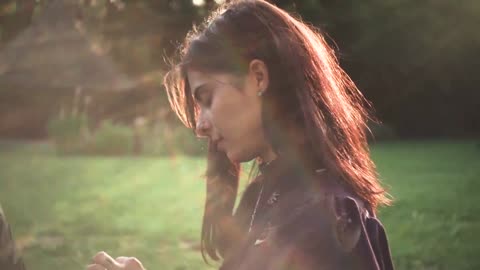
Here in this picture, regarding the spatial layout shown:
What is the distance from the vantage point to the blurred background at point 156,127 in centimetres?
551

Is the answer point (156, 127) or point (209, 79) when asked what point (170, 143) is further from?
point (209, 79)

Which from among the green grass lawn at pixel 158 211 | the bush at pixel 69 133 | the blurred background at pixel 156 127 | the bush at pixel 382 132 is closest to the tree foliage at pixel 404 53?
the blurred background at pixel 156 127

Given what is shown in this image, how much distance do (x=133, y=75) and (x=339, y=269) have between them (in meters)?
17.8

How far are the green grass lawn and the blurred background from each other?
0.02 metres

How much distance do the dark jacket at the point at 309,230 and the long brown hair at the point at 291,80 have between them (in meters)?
0.07

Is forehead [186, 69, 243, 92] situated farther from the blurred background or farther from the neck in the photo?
the blurred background

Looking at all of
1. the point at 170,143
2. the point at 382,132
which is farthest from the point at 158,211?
the point at 382,132

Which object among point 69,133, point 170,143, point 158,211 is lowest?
point 69,133

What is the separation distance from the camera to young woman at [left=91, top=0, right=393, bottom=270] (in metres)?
1.62

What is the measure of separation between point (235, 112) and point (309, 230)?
0.36m

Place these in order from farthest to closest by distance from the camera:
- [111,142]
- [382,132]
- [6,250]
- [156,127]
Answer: [382,132] → [156,127] → [111,142] → [6,250]

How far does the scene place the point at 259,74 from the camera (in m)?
1.78

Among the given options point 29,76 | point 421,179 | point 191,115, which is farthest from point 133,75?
point 191,115

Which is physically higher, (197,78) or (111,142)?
(197,78)
